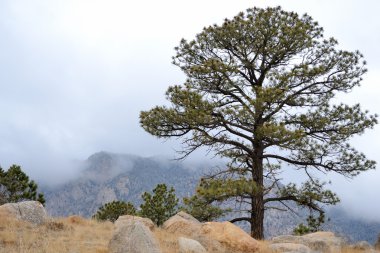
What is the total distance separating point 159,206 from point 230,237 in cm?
3177

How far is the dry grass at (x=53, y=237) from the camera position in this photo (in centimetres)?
1047

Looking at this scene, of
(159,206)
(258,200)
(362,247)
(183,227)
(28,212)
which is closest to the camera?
(28,212)

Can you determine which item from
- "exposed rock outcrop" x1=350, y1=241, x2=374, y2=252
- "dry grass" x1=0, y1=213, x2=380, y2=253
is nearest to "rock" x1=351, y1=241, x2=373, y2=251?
"exposed rock outcrop" x1=350, y1=241, x2=374, y2=252

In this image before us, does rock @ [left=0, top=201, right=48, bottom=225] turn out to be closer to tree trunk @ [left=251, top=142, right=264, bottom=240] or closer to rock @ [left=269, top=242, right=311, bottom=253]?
rock @ [left=269, top=242, right=311, bottom=253]

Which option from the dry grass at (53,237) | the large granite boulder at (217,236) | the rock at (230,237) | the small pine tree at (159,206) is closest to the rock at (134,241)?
the dry grass at (53,237)

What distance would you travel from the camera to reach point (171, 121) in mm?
18297

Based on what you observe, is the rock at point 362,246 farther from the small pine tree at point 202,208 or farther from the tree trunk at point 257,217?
the small pine tree at point 202,208

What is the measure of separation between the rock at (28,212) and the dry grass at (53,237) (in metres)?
0.30

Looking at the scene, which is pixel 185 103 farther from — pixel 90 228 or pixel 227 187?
pixel 90 228

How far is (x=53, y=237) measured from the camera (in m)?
12.0

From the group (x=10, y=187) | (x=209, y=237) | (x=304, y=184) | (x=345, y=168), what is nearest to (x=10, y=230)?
(x=209, y=237)

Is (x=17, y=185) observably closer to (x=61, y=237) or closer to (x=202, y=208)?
(x=202, y=208)

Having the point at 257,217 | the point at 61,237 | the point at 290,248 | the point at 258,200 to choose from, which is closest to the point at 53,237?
the point at 61,237

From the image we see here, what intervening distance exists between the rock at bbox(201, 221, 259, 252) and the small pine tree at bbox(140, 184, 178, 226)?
30236 millimetres
